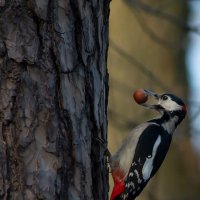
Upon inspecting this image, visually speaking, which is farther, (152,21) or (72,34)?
(152,21)

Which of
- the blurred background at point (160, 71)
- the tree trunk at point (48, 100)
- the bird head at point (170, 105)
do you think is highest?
the tree trunk at point (48, 100)

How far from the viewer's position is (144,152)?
3.98 meters

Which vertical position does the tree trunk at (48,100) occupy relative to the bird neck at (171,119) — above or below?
above

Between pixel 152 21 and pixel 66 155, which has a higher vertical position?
pixel 66 155

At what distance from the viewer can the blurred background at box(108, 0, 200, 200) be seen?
6512 mm

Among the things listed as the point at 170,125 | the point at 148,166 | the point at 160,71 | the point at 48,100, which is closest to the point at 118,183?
the point at 148,166

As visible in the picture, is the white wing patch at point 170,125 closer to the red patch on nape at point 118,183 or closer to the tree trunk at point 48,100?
the red patch on nape at point 118,183

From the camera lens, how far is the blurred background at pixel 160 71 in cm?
651

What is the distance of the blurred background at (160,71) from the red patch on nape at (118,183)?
7.50 feet

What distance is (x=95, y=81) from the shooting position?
2646mm

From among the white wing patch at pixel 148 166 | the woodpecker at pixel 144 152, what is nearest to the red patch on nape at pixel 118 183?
the woodpecker at pixel 144 152

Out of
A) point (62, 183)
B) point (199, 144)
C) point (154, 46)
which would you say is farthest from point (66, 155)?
point (199, 144)

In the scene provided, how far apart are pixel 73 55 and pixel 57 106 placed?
214mm

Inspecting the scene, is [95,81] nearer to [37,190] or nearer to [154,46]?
[37,190]
